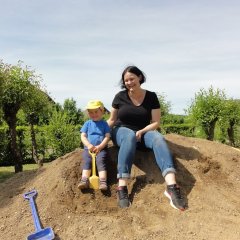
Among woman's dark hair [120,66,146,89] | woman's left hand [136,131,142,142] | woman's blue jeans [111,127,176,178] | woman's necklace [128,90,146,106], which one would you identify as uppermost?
woman's dark hair [120,66,146,89]

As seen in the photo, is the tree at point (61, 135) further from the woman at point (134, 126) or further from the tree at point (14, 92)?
the woman at point (134, 126)

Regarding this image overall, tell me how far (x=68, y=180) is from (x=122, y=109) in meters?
1.30

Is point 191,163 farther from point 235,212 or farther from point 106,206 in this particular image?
point 106,206

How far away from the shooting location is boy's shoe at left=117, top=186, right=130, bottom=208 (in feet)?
16.4

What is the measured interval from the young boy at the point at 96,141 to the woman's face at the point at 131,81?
481 mm

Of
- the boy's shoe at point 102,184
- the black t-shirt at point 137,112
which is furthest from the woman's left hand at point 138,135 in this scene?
the boy's shoe at point 102,184

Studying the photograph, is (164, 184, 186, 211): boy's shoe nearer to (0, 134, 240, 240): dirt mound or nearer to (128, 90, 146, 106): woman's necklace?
(0, 134, 240, 240): dirt mound

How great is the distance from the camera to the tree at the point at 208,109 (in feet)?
63.7

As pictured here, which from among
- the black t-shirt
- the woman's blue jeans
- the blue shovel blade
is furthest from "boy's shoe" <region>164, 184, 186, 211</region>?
the blue shovel blade

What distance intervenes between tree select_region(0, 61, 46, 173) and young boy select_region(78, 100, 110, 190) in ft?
21.8

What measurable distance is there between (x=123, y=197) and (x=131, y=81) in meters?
1.66

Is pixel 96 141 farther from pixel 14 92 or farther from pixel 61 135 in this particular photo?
pixel 61 135

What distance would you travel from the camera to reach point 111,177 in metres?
5.63

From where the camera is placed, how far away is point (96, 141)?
556cm
